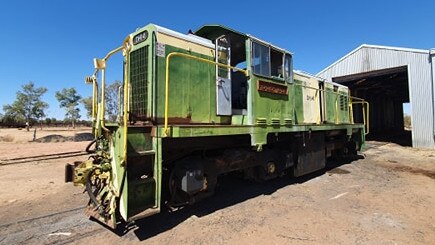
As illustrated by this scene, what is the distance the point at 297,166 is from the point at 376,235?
10.9 ft

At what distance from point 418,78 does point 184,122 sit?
17.6m

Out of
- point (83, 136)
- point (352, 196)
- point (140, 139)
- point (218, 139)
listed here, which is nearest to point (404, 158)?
point (352, 196)

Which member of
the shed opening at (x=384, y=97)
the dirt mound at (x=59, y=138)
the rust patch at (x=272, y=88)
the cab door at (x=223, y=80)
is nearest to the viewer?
the cab door at (x=223, y=80)

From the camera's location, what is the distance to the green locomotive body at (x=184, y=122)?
442cm

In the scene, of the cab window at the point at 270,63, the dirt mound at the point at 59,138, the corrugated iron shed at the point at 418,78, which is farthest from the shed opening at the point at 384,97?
the dirt mound at the point at 59,138

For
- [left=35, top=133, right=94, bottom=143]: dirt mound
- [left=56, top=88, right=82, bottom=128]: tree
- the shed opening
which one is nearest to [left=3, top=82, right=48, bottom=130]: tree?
[left=56, top=88, right=82, bottom=128]: tree

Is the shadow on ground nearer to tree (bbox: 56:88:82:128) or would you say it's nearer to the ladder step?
the ladder step

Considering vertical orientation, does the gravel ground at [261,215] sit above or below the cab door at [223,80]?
below

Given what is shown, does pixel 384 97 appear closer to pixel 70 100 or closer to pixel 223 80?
pixel 223 80

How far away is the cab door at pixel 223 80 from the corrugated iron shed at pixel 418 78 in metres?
15.9

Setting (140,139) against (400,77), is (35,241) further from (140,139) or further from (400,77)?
(400,77)

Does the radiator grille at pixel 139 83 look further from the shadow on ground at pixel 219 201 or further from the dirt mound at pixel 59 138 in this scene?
the dirt mound at pixel 59 138

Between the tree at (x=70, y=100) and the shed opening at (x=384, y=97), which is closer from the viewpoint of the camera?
the shed opening at (x=384, y=97)

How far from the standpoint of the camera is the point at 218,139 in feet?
18.7
